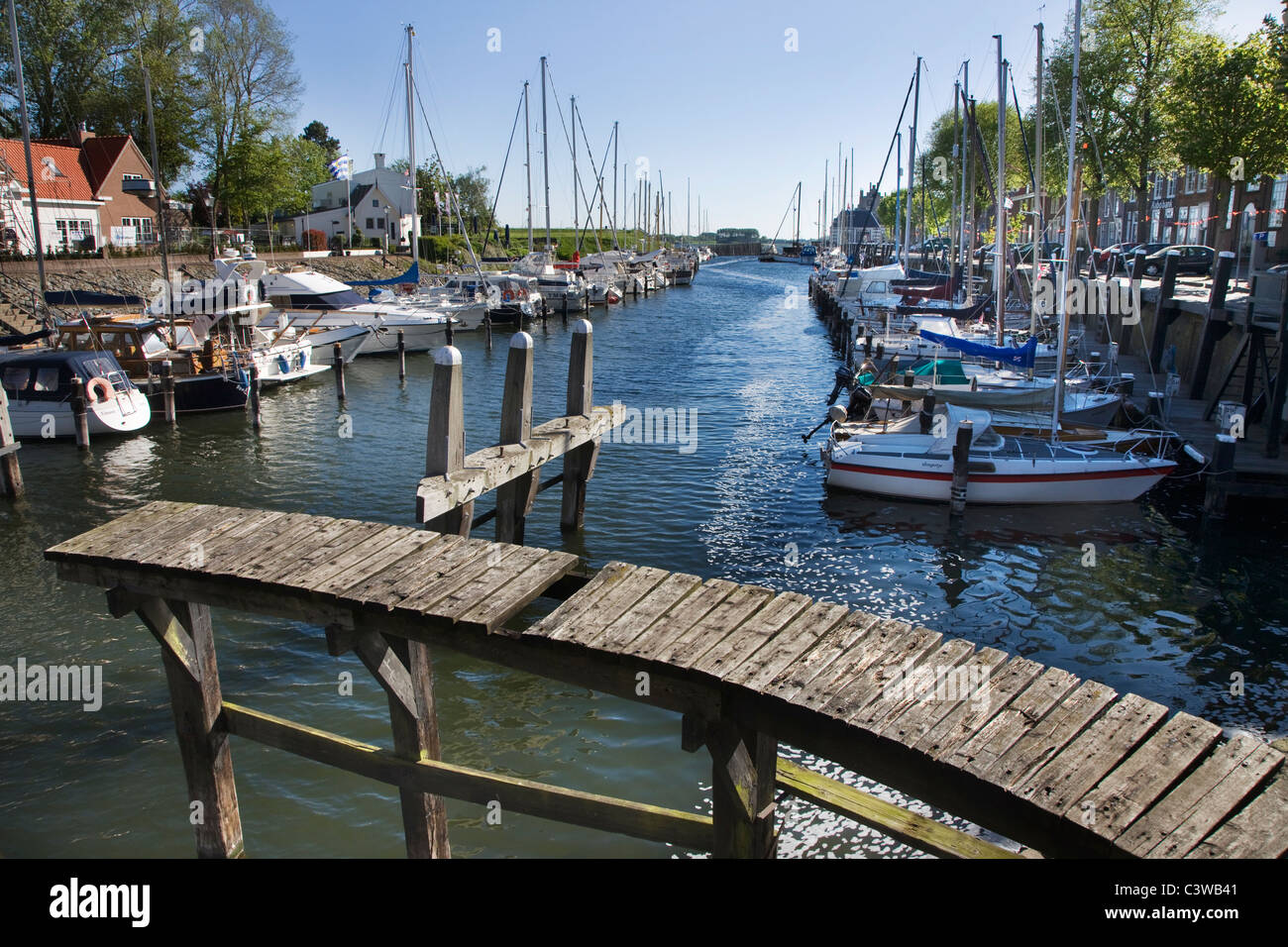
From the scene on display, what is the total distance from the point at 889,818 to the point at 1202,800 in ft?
5.94

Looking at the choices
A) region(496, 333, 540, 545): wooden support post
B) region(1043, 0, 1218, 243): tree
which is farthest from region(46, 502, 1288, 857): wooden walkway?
region(1043, 0, 1218, 243): tree

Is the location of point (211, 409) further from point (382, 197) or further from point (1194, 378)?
point (382, 197)

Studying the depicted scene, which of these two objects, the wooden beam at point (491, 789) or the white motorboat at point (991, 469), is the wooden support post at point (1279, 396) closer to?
the white motorboat at point (991, 469)

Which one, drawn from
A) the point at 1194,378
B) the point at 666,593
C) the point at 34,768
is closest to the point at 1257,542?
the point at 1194,378

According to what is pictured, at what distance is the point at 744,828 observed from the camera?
191 inches

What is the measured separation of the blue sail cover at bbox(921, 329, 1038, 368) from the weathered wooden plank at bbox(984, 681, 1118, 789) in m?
20.5

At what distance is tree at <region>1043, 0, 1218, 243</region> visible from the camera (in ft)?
152

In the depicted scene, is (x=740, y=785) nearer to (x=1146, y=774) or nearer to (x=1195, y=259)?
(x=1146, y=774)

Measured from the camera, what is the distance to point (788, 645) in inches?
199

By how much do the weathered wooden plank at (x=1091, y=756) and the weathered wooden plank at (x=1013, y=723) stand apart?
0.63 feet

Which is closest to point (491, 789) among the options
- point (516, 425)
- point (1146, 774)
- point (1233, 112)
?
point (1146, 774)

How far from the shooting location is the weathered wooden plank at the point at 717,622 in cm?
492

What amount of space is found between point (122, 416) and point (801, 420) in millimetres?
18755

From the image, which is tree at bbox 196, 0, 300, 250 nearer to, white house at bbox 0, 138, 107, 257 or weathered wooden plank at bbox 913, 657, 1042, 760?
white house at bbox 0, 138, 107, 257
